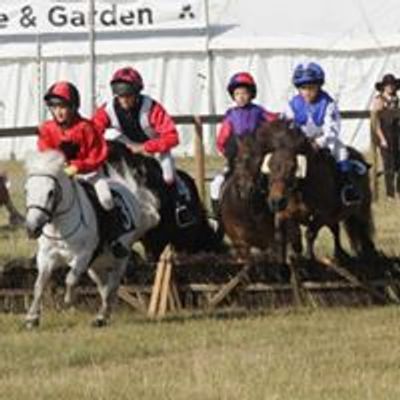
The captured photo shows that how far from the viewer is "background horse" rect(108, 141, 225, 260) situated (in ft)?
42.6

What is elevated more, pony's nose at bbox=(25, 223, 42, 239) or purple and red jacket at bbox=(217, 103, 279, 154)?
purple and red jacket at bbox=(217, 103, 279, 154)

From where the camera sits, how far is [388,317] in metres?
12.2

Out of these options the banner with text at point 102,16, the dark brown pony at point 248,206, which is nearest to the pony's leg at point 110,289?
the dark brown pony at point 248,206

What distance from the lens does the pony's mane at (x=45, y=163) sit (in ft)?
37.8

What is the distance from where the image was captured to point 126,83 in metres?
13.0

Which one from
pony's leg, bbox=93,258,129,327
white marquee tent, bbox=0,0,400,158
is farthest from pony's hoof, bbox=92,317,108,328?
white marquee tent, bbox=0,0,400,158

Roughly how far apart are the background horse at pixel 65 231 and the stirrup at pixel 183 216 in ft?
3.53

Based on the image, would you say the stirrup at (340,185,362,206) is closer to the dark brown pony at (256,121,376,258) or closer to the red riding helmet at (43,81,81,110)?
the dark brown pony at (256,121,376,258)

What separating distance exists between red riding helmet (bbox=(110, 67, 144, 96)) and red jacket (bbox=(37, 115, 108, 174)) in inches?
33.4

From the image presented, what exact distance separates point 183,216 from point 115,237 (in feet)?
4.84

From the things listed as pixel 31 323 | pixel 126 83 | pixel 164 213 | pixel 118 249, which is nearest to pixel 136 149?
pixel 126 83

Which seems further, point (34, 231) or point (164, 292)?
point (164, 292)

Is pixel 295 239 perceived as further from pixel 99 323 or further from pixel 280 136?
pixel 99 323

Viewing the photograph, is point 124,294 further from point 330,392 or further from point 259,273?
point 330,392
